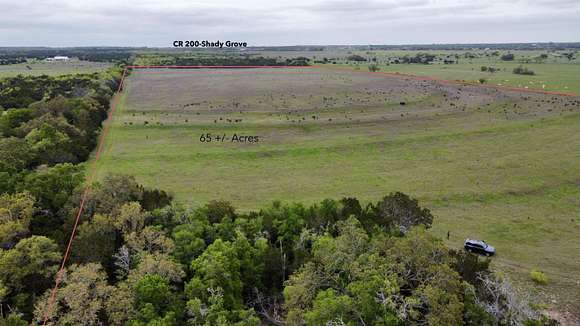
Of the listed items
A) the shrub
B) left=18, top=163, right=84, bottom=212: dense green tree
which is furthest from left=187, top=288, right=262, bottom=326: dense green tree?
the shrub

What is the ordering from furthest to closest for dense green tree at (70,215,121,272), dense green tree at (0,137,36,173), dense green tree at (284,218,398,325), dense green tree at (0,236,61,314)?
dense green tree at (0,137,36,173) → dense green tree at (70,215,121,272) → dense green tree at (0,236,61,314) → dense green tree at (284,218,398,325)

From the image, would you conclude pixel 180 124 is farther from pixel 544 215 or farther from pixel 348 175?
pixel 544 215

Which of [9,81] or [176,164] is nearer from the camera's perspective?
[176,164]

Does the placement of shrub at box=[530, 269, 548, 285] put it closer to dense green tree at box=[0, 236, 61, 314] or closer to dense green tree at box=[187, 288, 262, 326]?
dense green tree at box=[187, 288, 262, 326]

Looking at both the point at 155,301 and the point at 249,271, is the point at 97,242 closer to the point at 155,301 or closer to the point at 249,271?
the point at 155,301

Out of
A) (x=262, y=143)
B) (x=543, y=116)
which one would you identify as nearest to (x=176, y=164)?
(x=262, y=143)
